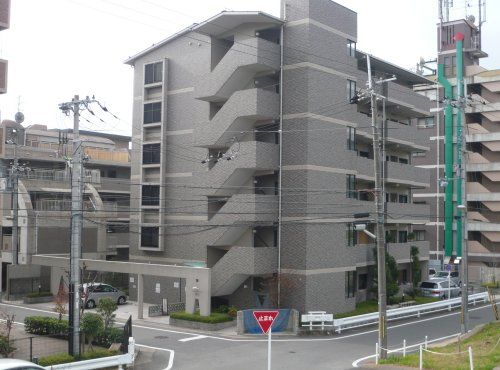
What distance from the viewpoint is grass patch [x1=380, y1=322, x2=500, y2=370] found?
19.1 m

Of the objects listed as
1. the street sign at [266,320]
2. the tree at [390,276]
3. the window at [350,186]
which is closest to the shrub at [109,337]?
the street sign at [266,320]

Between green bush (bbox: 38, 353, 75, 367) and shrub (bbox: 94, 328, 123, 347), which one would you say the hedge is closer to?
shrub (bbox: 94, 328, 123, 347)

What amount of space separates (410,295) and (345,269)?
9.36 m

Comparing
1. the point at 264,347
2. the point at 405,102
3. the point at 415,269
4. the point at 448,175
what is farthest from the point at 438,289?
the point at 264,347

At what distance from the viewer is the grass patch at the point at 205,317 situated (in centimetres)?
2995

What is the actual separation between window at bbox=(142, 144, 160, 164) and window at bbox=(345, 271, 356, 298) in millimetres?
14651

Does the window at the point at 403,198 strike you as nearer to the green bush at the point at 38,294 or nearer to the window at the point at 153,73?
the window at the point at 153,73

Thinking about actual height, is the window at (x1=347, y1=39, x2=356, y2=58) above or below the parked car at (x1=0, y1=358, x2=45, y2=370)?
above

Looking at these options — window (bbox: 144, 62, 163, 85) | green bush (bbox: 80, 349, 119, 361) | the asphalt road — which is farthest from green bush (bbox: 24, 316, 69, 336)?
window (bbox: 144, 62, 163, 85)

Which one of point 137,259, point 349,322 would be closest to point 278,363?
point 349,322

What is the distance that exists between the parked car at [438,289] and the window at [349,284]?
10059mm

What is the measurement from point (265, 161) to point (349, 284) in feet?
30.8

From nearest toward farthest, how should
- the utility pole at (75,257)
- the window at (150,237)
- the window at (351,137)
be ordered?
the utility pole at (75,257) < the window at (351,137) < the window at (150,237)

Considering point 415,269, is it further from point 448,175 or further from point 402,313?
point 448,175
